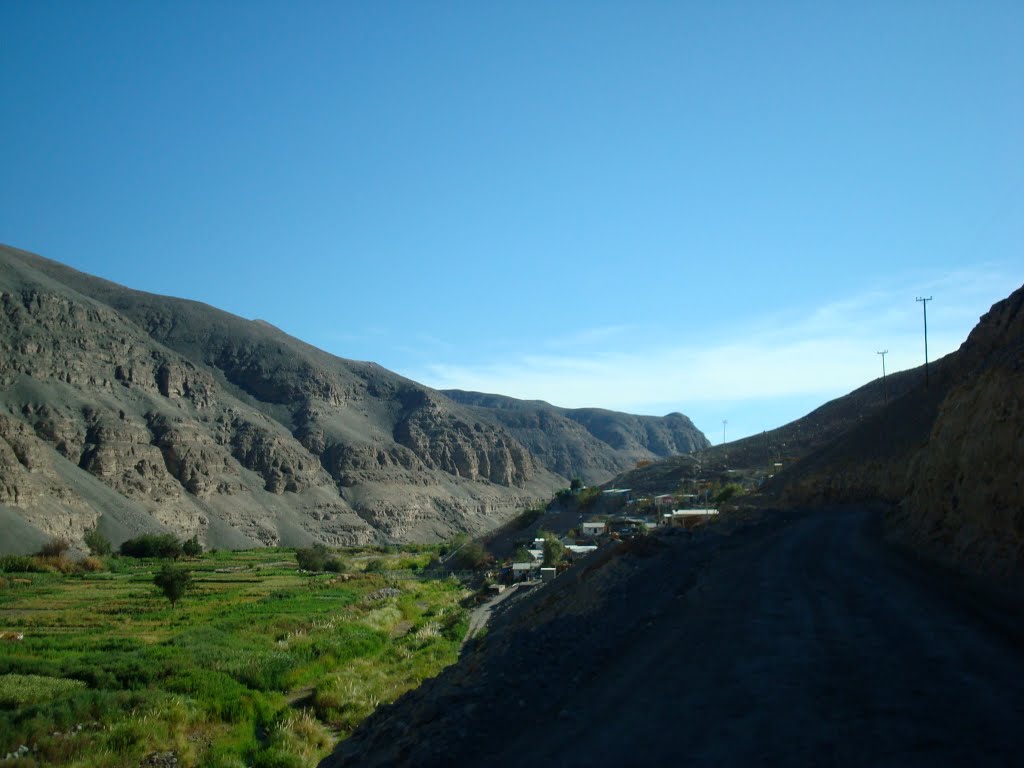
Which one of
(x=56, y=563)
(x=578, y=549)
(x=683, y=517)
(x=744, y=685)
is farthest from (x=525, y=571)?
(x=744, y=685)

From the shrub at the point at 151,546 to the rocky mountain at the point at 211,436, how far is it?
412 centimetres

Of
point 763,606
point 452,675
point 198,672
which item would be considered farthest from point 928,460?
point 198,672

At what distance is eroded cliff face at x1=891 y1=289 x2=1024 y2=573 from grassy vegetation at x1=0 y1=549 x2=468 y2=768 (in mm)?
13914

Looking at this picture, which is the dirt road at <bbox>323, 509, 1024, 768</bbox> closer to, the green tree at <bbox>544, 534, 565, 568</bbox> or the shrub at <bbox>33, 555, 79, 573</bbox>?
the green tree at <bbox>544, 534, 565, 568</bbox>

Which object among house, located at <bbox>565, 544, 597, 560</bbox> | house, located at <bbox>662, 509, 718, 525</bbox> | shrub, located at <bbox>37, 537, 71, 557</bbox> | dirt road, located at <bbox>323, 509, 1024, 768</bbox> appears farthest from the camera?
shrub, located at <bbox>37, 537, 71, 557</bbox>

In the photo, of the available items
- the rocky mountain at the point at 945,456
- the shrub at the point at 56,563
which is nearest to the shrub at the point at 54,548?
the shrub at the point at 56,563

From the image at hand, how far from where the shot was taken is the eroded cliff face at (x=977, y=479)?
44.6ft

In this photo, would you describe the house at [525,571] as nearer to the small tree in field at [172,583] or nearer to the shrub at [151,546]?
the small tree in field at [172,583]

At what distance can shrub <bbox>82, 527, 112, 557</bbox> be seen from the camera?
247ft

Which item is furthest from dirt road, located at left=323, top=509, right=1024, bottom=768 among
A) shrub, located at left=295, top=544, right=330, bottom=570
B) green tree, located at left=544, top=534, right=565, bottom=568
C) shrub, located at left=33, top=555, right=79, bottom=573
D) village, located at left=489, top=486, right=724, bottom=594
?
shrub, located at left=295, top=544, right=330, bottom=570

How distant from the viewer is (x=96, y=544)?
248ft

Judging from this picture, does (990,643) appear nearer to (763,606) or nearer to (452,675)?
(763,606)

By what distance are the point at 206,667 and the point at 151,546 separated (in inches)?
2316

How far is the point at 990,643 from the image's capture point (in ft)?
32.6
